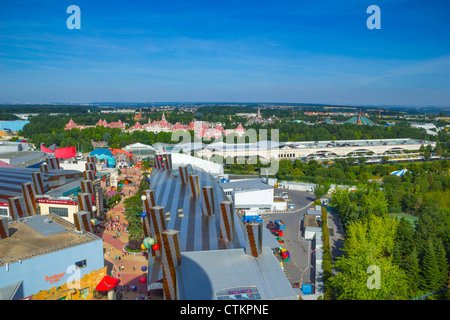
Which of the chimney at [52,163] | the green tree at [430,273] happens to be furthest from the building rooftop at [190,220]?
the chimney at [52,163]

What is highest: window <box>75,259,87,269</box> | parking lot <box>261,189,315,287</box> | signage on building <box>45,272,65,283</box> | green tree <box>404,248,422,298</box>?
window <box>75,259,87,269</box>

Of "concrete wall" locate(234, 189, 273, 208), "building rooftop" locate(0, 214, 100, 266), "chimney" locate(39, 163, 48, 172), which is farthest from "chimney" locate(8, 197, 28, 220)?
"concrete wall" locate(234, 189, 273, 208)

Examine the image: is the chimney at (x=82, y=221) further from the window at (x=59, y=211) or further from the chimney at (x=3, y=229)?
the window at (x=59, y=211)

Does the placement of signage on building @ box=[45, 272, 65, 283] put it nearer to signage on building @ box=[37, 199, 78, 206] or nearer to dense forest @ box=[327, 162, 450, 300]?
signage on building @ box=[37, 199, 78, 206]

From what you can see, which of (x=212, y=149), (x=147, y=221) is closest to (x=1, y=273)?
(x=147, y=221)

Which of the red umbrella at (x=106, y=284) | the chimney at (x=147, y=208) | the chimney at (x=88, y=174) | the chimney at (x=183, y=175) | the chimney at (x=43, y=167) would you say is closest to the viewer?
the red umbrella at (x=106, y=284)

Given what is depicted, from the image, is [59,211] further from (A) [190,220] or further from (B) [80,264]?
(A) [190,220]
